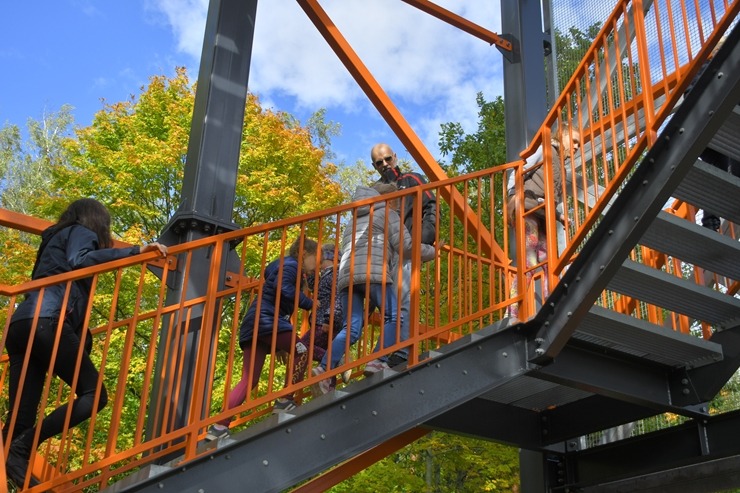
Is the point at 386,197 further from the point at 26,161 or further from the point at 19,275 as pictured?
the point at 26,161

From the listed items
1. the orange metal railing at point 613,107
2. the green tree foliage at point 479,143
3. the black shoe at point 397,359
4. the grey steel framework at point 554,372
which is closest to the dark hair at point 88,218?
the grey steel framework at point 554,372

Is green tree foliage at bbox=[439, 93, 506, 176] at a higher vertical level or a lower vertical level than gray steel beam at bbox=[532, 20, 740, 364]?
higher

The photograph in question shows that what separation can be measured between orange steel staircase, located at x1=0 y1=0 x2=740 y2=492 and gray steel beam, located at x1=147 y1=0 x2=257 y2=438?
0.32ft

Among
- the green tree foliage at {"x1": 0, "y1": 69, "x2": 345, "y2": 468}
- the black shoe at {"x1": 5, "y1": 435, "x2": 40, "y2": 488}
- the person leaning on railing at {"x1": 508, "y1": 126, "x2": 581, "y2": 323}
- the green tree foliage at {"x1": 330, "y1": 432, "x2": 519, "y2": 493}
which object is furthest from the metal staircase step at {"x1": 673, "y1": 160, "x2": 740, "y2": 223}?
the green tree foliage at {"x1": 0, "y1": 69, "x2": 345, "y2": 468}

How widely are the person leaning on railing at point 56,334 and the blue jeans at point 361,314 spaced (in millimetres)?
1228

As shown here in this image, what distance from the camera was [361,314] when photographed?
5102 millimetres

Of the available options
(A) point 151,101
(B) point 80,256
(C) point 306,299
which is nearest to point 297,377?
(C) point 306,299

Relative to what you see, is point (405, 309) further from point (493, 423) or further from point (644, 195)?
point (493, 423)

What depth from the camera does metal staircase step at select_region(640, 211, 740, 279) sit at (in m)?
4.66

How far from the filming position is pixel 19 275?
1487cm

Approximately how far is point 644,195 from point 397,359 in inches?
71.2

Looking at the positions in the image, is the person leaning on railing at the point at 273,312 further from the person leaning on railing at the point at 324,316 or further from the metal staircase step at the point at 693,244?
the metal staircase step at the point at 693,244

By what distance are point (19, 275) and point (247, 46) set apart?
1010cm

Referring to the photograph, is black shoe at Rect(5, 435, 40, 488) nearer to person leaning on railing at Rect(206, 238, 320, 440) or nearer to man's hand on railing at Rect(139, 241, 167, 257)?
man's hand on railing at Rect(139, 241, 167, 257)
